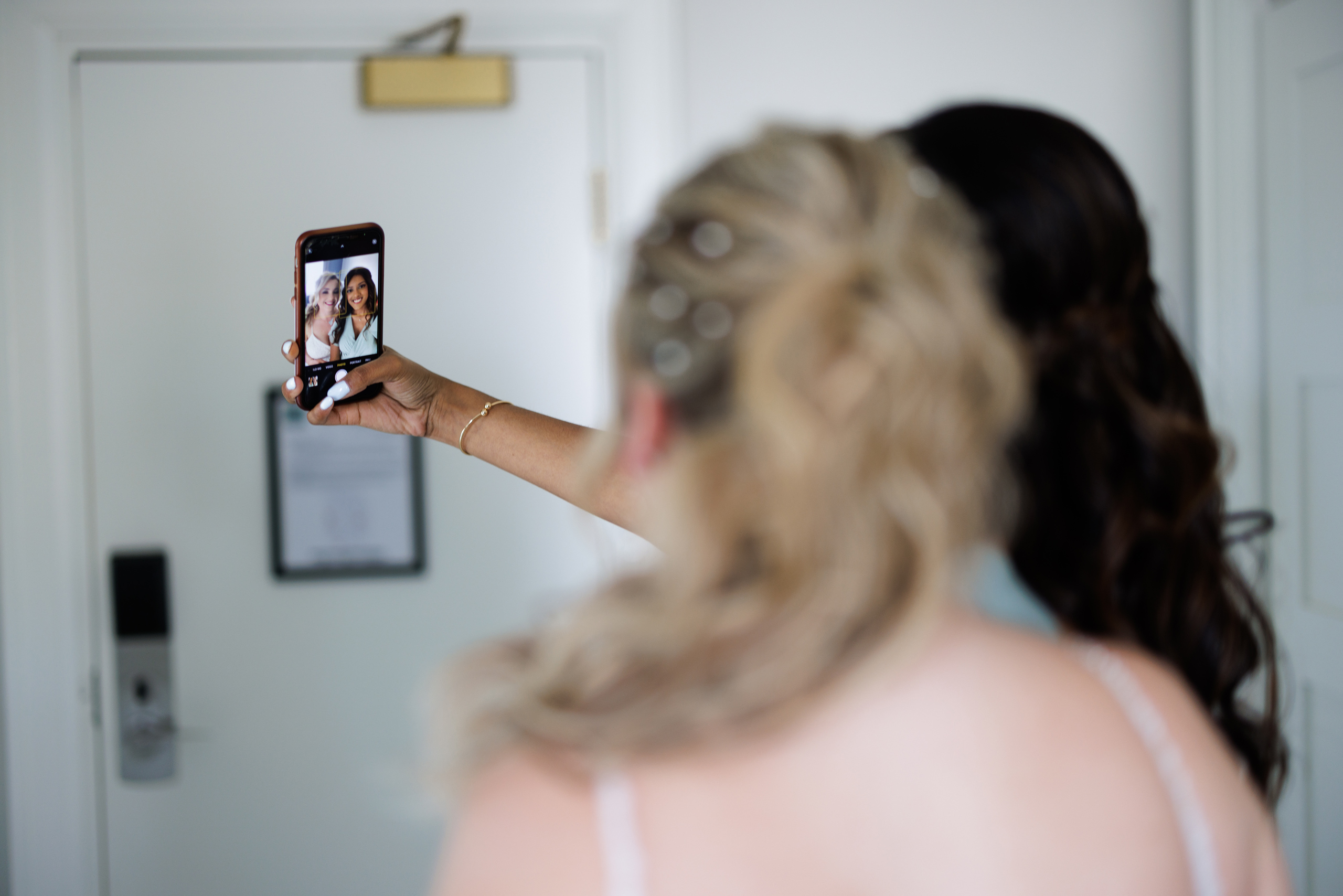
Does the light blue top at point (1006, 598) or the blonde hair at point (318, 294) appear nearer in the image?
the light blue top at point (1006, 598)

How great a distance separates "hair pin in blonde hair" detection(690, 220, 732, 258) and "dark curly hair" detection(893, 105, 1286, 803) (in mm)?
226

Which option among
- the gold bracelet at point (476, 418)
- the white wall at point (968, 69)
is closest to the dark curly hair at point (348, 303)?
the gold bracelet at point (476, 418)

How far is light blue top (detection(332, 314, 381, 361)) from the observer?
43.8 inches

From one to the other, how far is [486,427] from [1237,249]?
1.30 m

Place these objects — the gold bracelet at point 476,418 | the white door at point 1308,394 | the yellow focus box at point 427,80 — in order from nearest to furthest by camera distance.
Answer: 1. the gold bracelet at point 476,418
2. the white door at point 1308,394
3. the yellow focus box at point 427,80

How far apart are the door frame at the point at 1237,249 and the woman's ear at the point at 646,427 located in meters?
1.43

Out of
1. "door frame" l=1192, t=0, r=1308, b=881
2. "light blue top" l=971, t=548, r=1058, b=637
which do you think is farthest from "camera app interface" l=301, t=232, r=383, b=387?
"door frame" l=1192, t=0, r=1308, b=881

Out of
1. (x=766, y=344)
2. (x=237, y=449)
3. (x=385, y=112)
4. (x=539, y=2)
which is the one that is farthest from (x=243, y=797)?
(x=766, y=344)

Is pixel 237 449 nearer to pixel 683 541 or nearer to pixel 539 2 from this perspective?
pixel 539 2

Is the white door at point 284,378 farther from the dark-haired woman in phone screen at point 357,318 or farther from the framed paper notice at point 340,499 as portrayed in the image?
the dark-haired woman in phone screen at point 357,318

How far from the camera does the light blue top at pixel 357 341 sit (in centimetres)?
111

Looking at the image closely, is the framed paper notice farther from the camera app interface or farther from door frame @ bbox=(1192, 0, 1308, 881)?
door frame @ bbox=(1192, 0, 1308, 881)

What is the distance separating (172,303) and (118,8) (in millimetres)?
481

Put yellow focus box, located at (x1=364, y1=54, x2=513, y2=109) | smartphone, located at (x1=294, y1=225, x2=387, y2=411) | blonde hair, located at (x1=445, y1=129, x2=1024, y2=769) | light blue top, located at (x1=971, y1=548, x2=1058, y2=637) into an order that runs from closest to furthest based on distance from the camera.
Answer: blonde hair, located at (x1=445, y1=129, x2=1024, y2=769) → light blue top, located at (x1=971, y1=548, x2=1058, y2=637) → smartphone, located at (x1=294, y1=225, x2=387, y2=411) → yellow focus box, located at (x1=364, y1=54, x2=513, y2=109)
